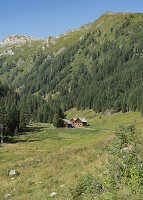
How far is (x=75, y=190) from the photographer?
852cm

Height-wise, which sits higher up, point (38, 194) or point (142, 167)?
point (142, 167)

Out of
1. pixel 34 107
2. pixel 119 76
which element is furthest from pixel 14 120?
pixel 119 76

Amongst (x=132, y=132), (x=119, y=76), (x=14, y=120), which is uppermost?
(x=119, y=76)

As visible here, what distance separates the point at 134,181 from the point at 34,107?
16155cm

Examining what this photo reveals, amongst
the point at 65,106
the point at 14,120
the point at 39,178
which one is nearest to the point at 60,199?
the point at 39,178

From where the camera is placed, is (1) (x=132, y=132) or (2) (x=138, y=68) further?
(2) (x=138, y=68)

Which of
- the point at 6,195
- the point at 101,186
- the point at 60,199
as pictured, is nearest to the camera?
the point at 101,186

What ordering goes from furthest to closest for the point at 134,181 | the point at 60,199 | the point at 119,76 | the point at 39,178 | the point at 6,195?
the point at 119,76 → the point at 39,178 → the point at 6,195 → the point at 60,199 → the point at 134,181

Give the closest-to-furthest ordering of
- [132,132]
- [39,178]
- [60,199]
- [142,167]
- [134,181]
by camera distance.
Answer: [134,181]
[142,167]
[60,199]
[132,132]
[39,178]

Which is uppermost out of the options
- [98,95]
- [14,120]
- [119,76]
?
[119,76]

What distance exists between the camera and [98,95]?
566 ft

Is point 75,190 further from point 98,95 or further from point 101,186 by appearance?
point 98,95

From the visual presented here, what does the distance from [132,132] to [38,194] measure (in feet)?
24.9

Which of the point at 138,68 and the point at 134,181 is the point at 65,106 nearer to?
the point at 138,68
